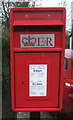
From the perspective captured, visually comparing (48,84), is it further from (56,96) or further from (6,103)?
(6,103)

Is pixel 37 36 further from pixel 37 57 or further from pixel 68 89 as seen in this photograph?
pixel 68 89

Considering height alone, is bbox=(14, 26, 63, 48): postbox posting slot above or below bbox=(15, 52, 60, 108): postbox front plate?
above

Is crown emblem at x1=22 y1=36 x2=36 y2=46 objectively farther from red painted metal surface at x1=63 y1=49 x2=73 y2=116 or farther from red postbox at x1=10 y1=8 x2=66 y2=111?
red painted metal surface at x1=63 y1=49 x2=73 y2=116

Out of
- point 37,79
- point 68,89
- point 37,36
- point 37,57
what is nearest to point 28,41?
point 37,36

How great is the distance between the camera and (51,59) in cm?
184

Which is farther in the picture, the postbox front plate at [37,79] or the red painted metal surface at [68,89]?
the red painted metal surface at [68,89]

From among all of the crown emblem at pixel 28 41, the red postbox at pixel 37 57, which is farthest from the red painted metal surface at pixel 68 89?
the crown emblem at pixel 28 41

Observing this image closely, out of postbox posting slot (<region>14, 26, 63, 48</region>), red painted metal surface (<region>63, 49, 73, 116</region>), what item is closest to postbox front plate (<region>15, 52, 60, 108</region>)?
postbox posting slot (<region>14, 26, 63, 48</region>)

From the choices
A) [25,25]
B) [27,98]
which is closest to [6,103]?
[27,98]

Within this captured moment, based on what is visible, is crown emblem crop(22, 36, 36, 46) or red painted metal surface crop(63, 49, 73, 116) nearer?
crown emblem crop(22, 36, 36, 46)

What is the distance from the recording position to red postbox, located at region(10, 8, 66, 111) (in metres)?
1.78

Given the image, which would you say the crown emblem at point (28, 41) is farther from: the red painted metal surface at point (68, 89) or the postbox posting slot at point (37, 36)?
the red painted metal surface at point (68, 89)

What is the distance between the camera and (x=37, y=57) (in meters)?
1.83

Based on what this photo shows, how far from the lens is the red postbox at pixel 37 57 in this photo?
1775 millimetres
